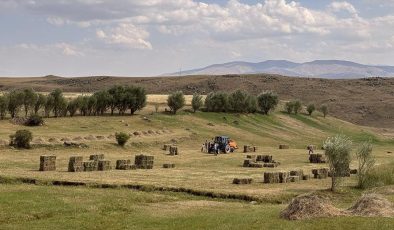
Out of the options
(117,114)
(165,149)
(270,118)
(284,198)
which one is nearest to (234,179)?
(284,198)

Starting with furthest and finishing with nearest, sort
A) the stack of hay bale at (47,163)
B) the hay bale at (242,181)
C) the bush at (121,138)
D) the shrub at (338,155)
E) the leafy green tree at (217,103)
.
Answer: the leafy green tree at (217,103) → the bush at (121,138) → the stack of hay bale at (47,163) → the hay bale at (242,181) → the shrub at (338,155)

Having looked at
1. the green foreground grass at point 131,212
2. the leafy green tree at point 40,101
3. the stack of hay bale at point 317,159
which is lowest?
the stack of hay bale at point 317,159

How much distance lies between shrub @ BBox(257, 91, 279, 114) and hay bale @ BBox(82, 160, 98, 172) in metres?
85.5

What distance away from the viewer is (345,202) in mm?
42531

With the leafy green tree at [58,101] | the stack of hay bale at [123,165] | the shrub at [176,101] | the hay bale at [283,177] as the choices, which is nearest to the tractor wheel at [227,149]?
A: the stack of hay bale at [123,165]

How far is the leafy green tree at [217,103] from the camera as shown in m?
129

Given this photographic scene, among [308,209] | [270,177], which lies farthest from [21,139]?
[308,209]

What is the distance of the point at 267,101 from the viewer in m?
138

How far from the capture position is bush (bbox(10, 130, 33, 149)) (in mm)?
71062

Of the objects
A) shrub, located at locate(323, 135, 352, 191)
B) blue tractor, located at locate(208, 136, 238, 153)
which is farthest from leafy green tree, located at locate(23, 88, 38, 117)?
shrub, located at locate(323, 135, 352, 191)

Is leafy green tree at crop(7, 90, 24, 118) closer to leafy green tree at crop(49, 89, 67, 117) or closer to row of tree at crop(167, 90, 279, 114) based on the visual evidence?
leafy green tree at crop(49, 89, 67, 117)

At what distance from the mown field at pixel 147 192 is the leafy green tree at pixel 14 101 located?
626 centimetres

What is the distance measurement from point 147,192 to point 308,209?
15518 mm

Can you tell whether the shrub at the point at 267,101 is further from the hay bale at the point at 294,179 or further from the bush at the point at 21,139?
the hay bale at the point at 294,179
